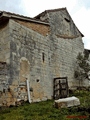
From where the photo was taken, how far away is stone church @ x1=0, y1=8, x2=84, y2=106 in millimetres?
10008

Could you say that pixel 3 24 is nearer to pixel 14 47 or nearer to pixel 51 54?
pixel 14 47

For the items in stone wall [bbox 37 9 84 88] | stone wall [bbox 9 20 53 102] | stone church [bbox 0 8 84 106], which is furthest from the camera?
stone wall [bbox 37 9 84 88]

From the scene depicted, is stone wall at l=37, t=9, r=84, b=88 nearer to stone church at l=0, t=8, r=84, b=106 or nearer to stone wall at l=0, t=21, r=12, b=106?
stone church at l=0, t=8, r=84, b=106

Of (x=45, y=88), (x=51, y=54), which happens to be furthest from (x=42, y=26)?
(x=45, y=88)

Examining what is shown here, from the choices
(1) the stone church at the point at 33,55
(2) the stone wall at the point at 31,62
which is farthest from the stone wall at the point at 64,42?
(2) the stone wall at the point at 31,62

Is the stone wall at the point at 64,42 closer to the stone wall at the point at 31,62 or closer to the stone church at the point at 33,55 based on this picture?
the stone church at the point at 33,55

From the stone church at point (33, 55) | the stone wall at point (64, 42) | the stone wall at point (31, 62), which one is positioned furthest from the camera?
the stone wall at point (64, 42)

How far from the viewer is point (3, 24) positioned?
1086cm

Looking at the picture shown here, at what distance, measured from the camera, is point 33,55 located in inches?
461

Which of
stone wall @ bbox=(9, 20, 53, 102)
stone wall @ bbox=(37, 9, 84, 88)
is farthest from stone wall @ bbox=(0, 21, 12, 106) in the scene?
stone wall @ bbox=(37, 9, 84, 88)

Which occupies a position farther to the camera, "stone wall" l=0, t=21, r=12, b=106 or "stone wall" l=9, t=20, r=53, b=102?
"stone wall" l=9, t=20, r=53, b=102

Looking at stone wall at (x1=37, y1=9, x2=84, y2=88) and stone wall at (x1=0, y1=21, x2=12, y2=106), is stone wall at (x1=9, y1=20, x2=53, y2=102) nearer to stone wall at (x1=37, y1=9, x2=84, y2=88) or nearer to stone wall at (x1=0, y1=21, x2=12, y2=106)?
stone wall at (x1=0, y1=21, x2=12, y2=106)

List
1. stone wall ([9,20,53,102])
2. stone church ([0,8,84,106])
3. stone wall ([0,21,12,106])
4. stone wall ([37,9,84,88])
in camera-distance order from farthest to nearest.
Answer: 1. stone wall ([37,9,84,88])
2. stone wall ([9,20,53,102])
3. stone church ([0,8,84,106])
4. stone wall ([0,21,12,106])

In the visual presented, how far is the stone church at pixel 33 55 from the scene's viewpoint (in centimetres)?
1001
